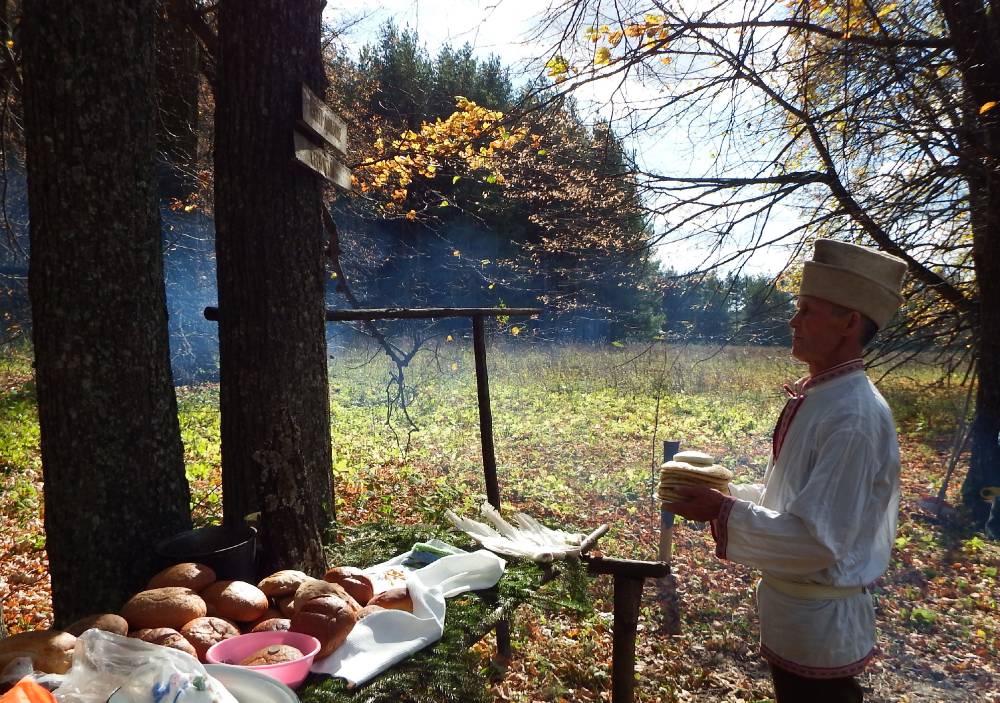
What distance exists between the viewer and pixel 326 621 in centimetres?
228

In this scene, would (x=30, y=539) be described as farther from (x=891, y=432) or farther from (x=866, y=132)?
(x=866, y=132)

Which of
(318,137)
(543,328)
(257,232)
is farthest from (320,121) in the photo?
(543,328)

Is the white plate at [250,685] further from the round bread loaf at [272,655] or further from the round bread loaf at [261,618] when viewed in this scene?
→ the round bread loaf at [261,618]

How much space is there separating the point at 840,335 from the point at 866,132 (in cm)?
421

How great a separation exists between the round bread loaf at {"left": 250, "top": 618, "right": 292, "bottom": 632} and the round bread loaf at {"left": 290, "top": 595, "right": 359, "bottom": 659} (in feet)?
0.10

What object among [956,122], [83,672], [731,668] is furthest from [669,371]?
[83,672]

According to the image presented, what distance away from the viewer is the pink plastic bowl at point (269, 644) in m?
2.03

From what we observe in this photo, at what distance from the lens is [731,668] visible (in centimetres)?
470

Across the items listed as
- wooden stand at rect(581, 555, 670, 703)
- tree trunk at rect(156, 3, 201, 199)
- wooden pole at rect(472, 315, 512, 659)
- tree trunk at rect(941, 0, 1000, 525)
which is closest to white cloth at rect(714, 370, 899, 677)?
wooden stand at rect(581, 555, 670, 703)

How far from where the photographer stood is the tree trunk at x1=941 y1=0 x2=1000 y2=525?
551cm

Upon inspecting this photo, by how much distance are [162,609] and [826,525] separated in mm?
2113

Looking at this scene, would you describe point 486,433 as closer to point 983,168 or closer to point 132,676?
point 132,676

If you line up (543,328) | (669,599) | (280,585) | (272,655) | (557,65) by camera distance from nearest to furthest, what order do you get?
(272,655), (280,585), (557,65), (669,599), (543,328)

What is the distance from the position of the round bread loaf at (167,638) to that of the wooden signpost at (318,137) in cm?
203
